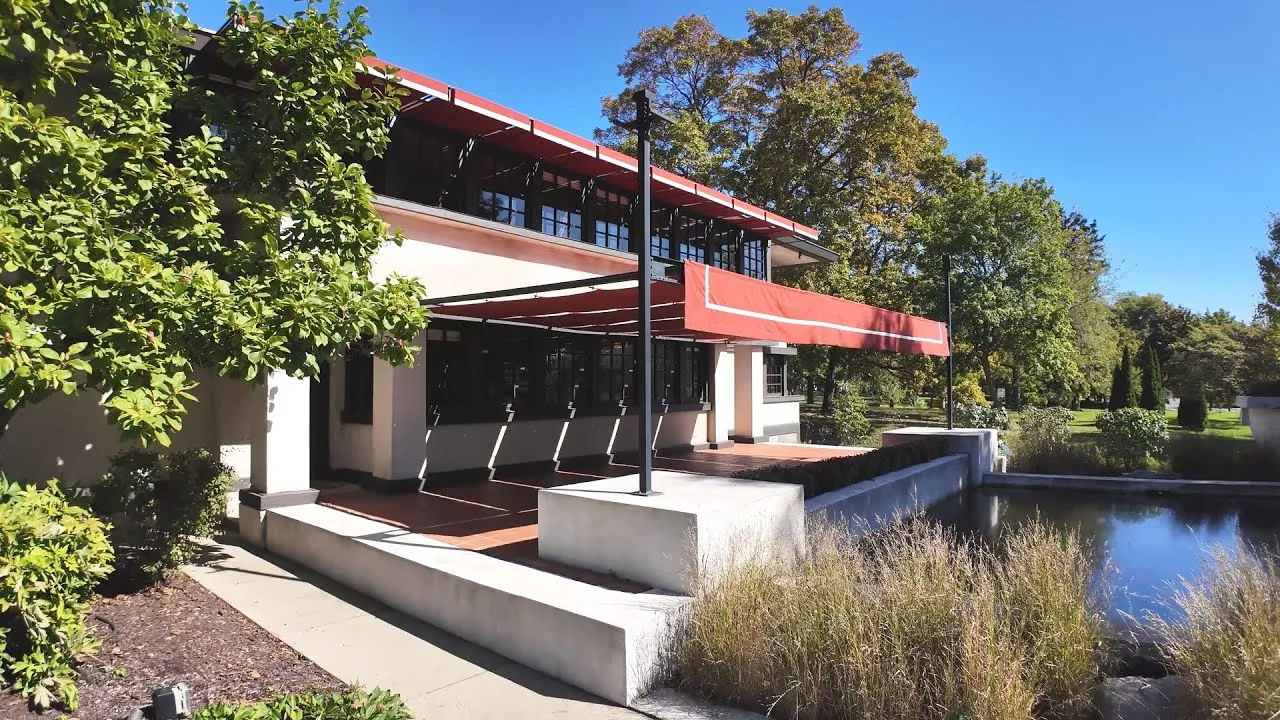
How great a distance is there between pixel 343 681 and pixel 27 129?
4.42 metres

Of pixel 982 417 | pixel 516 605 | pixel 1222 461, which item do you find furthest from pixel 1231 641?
pixel 982 417

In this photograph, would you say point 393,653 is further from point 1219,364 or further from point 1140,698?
point 1219,364

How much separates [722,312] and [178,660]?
5.37 m

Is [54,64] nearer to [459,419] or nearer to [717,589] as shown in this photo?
[717,589]

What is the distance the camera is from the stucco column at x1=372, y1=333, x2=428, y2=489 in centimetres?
1073

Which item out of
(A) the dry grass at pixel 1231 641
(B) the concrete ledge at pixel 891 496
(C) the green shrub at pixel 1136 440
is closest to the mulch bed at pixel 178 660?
(B) the concrete ledge at pixel 891 496

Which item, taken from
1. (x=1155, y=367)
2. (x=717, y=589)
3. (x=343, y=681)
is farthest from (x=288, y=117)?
(x=1155, y=367)

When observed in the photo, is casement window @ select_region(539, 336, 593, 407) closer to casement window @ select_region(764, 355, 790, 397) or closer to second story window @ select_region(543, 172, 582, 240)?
second story window @ select_region(543, 172, 582, 240)

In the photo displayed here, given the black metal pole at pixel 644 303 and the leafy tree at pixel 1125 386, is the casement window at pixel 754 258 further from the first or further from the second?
the leafy tree at pixel 1125 386

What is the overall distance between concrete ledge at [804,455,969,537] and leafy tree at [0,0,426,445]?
5478 mm

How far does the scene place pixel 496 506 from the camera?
9.85m

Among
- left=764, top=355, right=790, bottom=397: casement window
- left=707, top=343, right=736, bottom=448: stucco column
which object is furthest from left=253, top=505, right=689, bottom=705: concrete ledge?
left=764, top=355, right=790, bottom=397: casement window

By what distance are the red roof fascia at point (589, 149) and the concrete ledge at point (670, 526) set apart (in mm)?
5302

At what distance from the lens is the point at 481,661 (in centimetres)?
536
